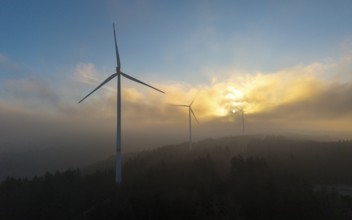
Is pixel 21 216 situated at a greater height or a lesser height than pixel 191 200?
lesser

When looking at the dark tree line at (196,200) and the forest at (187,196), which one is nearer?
the dark tree line at (196,200)

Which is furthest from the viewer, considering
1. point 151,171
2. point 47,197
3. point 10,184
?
point 10,184

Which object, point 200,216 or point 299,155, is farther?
point 299,155

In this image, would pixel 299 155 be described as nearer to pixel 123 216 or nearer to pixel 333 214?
pixel 333 214

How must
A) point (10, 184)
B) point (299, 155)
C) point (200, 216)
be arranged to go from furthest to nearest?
point (299, 155) → point (10, 184) → point (200, 216)

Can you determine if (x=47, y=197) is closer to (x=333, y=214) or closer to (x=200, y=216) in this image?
(x=200, y=216)

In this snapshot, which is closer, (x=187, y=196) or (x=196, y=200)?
(x=196, y=200)

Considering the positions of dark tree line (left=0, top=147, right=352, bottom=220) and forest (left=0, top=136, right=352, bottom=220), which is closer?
dark tree line (left=0, top=147, right=352, bottom=220)

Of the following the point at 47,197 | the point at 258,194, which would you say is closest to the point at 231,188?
the point at 258,194

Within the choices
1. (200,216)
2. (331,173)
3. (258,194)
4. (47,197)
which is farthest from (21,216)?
(331,173)

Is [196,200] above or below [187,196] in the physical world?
below
